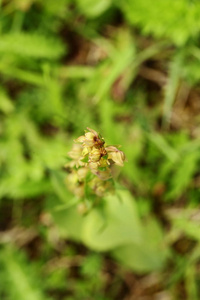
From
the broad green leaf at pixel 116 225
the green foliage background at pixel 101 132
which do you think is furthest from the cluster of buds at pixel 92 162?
the green foliage background at pixel 101 132

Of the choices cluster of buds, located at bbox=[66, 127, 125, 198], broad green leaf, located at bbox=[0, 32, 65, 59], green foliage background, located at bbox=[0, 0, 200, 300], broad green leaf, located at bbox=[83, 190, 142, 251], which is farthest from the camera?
broad green leaf, located at bbox=[0, 32, 65, 59]

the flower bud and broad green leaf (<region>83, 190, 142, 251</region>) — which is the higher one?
Answer: broad green leaf (<region>83, 190, 142, 251</region>)

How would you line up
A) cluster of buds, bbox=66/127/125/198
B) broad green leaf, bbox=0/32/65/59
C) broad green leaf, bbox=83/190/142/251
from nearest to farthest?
cluster of buds, bbox=66/127/125/198 → broad green leaf, bbox=83/190/142/251 → broad green leaf, bbox=0/32/65/59

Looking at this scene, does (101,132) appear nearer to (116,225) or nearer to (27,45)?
(116,225)

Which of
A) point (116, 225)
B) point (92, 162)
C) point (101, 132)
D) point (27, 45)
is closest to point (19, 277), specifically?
point (116, 225)

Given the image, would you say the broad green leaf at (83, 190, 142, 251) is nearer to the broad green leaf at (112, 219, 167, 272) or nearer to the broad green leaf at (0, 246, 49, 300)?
the broad green leaf at (112, 219, 167, 272)

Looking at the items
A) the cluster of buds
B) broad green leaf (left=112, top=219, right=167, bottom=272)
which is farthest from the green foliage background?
the cluster of buds
